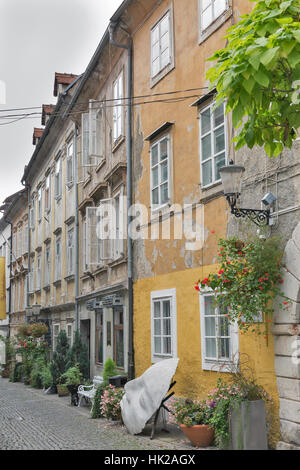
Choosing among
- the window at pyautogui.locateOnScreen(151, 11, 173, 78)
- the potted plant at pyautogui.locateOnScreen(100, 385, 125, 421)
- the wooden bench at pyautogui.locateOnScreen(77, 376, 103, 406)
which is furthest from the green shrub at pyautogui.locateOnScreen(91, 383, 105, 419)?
the window at pyautogui.locateOnScreen(151, 11, 173, 78)

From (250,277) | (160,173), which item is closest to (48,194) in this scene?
(160,173)

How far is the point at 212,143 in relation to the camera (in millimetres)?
10625

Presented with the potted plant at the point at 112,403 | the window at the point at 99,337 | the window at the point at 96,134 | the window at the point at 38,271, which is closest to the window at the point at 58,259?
the window at the point at 38,271

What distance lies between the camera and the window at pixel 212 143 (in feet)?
34.0

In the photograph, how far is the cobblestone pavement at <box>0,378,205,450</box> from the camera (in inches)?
383

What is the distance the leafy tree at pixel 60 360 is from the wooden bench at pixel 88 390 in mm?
2788

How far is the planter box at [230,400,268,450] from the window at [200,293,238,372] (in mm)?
1138

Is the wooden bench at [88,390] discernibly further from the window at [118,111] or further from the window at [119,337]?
the window at [118,111]

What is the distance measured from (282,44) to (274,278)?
3983 millimetres

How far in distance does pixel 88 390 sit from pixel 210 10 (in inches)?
383

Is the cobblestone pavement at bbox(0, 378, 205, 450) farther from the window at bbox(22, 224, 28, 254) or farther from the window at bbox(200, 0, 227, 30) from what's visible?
the window at bbox(22, 224, 28, 254)

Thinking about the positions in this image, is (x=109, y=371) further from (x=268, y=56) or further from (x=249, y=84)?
(x=268, y=56)

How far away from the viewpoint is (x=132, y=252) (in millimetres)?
14484
